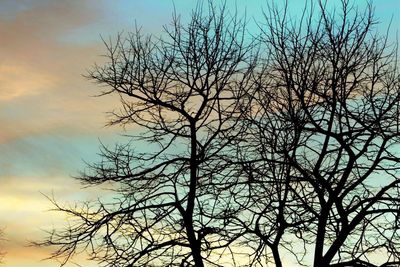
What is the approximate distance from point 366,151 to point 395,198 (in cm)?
124

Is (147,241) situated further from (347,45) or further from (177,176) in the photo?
(347,45)

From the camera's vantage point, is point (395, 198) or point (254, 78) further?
point (254, 78)

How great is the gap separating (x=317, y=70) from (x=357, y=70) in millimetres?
873

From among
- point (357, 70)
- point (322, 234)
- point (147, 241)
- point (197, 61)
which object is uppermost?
point (197, 61)

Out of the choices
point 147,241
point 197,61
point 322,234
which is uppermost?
point 197,61

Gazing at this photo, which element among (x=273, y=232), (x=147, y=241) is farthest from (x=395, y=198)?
(x=147, y=241)

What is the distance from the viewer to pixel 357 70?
60.9ft

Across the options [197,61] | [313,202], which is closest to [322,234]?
[313,202]

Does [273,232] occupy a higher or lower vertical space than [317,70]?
lower

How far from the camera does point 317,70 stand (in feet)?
60.6

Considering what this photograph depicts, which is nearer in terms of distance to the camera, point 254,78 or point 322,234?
point 322,234

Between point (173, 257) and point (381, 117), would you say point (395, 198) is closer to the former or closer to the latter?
point (381, 117)

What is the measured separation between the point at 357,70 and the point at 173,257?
5596 millimetres

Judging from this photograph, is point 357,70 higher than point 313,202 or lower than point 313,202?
higher
